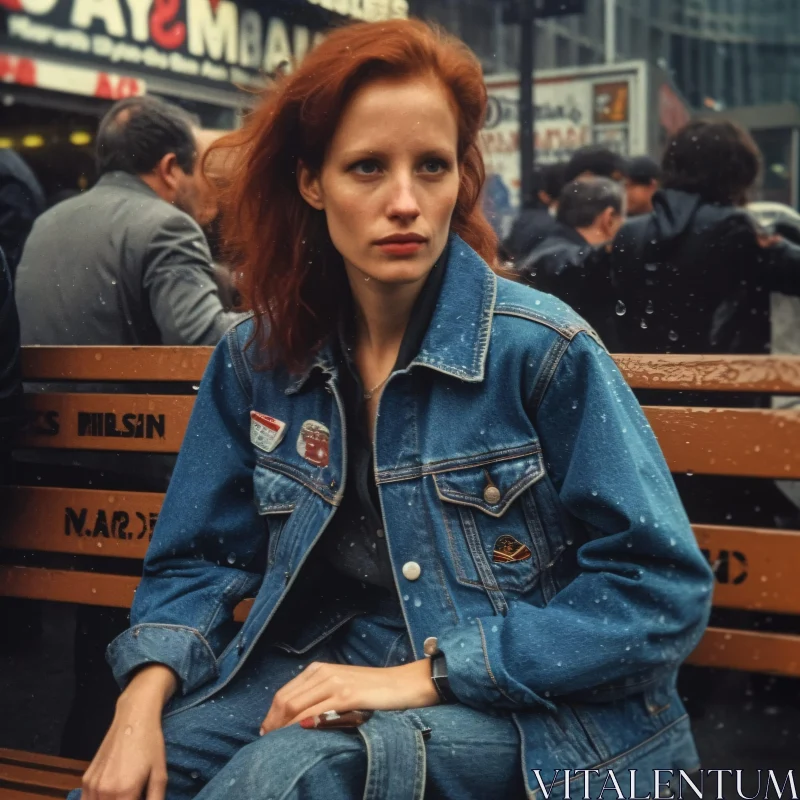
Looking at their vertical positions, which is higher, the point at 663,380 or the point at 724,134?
the point at 724,134

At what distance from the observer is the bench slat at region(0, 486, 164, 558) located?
3.24m

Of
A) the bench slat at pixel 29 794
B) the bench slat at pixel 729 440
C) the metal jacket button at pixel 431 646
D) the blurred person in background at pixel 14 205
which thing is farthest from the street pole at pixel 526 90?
the metal jacket button at pixel 431 646

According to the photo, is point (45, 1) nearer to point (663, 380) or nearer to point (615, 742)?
point (663, 380)

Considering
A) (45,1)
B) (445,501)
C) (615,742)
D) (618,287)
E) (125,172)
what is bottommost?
(615,742)

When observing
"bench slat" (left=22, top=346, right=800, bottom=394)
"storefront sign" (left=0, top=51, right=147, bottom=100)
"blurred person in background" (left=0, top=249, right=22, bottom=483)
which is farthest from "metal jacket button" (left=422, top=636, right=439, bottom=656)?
"storefront sign" (left=0, top=51, right=147, bottom=100)

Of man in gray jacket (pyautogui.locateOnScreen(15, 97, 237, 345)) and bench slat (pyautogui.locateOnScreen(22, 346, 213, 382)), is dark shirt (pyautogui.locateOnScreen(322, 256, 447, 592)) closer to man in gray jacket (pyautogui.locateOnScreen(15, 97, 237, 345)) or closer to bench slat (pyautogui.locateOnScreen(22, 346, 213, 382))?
bench slat (pyautogui.locateOnScreen(22, 346, 213, 382))

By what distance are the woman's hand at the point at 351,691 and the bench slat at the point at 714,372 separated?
0.94 meters

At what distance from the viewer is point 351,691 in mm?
1940

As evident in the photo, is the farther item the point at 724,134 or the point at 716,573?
the point at 724,134

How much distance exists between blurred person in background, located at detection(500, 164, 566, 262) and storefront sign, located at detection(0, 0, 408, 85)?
192cm

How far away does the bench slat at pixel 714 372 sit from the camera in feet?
8.18

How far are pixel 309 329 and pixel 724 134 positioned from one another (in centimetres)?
216

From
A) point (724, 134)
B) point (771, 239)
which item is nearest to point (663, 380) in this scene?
point (771, 239)

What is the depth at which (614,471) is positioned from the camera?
1918mm
